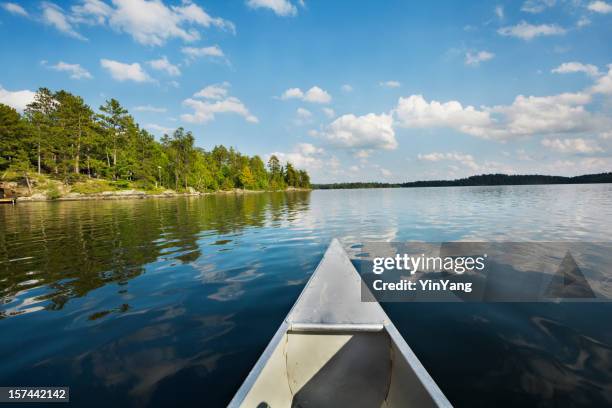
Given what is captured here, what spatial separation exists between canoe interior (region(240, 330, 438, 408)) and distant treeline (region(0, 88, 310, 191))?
64778 millimetres

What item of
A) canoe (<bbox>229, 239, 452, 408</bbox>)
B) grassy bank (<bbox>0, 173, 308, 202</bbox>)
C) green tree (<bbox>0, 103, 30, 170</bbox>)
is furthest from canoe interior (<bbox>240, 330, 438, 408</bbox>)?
green tree (<bbox>0, 103, 30, 170</bbox>)

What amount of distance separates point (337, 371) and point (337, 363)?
0.28ft

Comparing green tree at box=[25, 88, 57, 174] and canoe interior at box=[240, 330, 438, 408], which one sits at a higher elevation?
green tree at box=[25, 88, 57, 174]

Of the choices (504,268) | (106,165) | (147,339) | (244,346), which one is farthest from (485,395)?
(106,165)

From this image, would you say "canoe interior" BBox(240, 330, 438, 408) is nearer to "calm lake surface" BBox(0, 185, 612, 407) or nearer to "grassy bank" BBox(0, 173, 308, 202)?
"calm lake surface" BBox(0, 185, 612, 407)

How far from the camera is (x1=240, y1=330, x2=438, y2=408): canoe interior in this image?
2527mm

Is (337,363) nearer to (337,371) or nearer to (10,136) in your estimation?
(337,371)

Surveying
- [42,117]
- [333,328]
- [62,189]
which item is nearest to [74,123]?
[42,117]

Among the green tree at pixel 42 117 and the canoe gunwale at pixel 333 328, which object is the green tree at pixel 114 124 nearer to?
the green tree at pixel 42 117

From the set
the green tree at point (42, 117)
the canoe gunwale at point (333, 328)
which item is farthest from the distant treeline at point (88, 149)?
the canoe gunwale at point (333, 328)

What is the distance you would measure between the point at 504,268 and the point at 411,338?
16.2ft

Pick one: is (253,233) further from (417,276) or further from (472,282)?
(472,282)

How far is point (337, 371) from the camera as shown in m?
2.94

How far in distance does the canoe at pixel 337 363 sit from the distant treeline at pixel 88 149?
2549 inches
